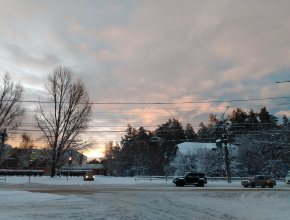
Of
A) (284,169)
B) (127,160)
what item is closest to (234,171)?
(284,169)

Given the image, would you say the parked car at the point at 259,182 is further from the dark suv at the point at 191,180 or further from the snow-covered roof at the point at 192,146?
the snow-covered roof at the point at 192,146

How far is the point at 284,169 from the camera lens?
4250 centimetres

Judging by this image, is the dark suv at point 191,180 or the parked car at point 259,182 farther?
the dark suv at point 191,180

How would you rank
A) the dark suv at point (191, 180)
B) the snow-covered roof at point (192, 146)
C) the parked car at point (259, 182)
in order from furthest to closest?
1. the snow-covered roof at point (192, 146)
2. the dark suv at point (191, 180)
3. the parked car at point (259, 182)

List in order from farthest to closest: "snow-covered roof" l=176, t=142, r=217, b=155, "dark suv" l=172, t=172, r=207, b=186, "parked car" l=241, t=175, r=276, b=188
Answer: "snow-covered roof" l=176, t=142, r=217, b=155
"dark suv" l=172, t=172, r=207, b=186
"parked car" l=241, t=175, r=276, b=188

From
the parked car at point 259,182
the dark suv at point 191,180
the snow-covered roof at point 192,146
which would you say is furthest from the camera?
the snow-covered roof at point 192,146

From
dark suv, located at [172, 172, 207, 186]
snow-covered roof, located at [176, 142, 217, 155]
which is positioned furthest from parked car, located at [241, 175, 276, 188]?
snow-covered roof, located at [176, 142, 217, 155]

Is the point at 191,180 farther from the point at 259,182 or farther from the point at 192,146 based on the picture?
the point at 192,146

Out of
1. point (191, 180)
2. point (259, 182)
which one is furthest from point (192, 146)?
point (259, 182)

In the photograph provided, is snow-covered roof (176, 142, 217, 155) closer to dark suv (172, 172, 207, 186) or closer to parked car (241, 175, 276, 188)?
dark suv (172, 172, 207, 186)

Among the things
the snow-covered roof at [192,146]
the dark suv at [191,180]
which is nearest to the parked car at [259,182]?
the dark suv at [191,180]

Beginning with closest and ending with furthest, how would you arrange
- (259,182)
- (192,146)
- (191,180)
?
1. (259,182)
2. (191,180)
3. (192,146)

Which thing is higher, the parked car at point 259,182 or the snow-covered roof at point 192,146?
the snow-covered roof at point 192,146

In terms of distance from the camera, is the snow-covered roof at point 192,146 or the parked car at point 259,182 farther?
the snow-covered roof at point 192,146
